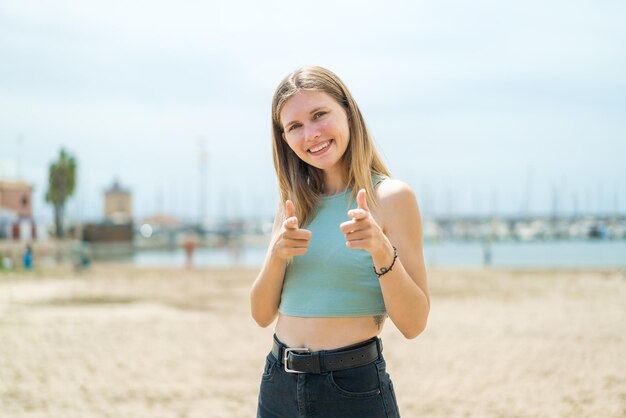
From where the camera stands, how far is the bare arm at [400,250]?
1983 millimetres

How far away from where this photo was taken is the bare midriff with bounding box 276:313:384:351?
2.19m

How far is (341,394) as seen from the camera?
215 cm

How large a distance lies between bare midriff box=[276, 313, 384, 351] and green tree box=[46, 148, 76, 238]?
67508 mm

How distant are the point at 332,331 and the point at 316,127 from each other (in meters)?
0.67

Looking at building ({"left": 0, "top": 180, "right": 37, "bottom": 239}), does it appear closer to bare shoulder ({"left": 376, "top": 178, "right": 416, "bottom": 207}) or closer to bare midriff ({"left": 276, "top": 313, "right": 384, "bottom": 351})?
bare midriff ({"left": 276, "top": 313, "right": 384, "bottom": 351})

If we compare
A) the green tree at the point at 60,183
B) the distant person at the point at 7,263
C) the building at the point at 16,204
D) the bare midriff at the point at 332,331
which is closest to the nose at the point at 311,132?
the bare midriff at the point at 332,331

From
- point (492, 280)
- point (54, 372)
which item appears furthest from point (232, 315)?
point (492, 280)

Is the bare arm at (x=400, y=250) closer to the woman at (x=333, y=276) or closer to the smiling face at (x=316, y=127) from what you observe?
the woman at (x=333, y=276)

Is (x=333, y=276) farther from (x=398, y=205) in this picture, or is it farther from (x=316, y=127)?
(x=316, y=127)

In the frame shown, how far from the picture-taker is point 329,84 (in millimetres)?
2299

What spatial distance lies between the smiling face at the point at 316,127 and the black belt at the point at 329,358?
61 cm

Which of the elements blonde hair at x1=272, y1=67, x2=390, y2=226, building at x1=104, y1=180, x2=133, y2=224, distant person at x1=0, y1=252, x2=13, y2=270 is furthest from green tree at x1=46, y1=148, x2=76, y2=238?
blonde hair at x1=272, y1=67, x2=390, y2=226

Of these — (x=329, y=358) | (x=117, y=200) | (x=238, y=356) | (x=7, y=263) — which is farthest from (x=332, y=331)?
(x=117, y=200)

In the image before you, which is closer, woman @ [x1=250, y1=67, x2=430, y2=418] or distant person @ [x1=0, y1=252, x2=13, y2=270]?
woman @ [x1=250, y1=67, x2=430, y2=418]
